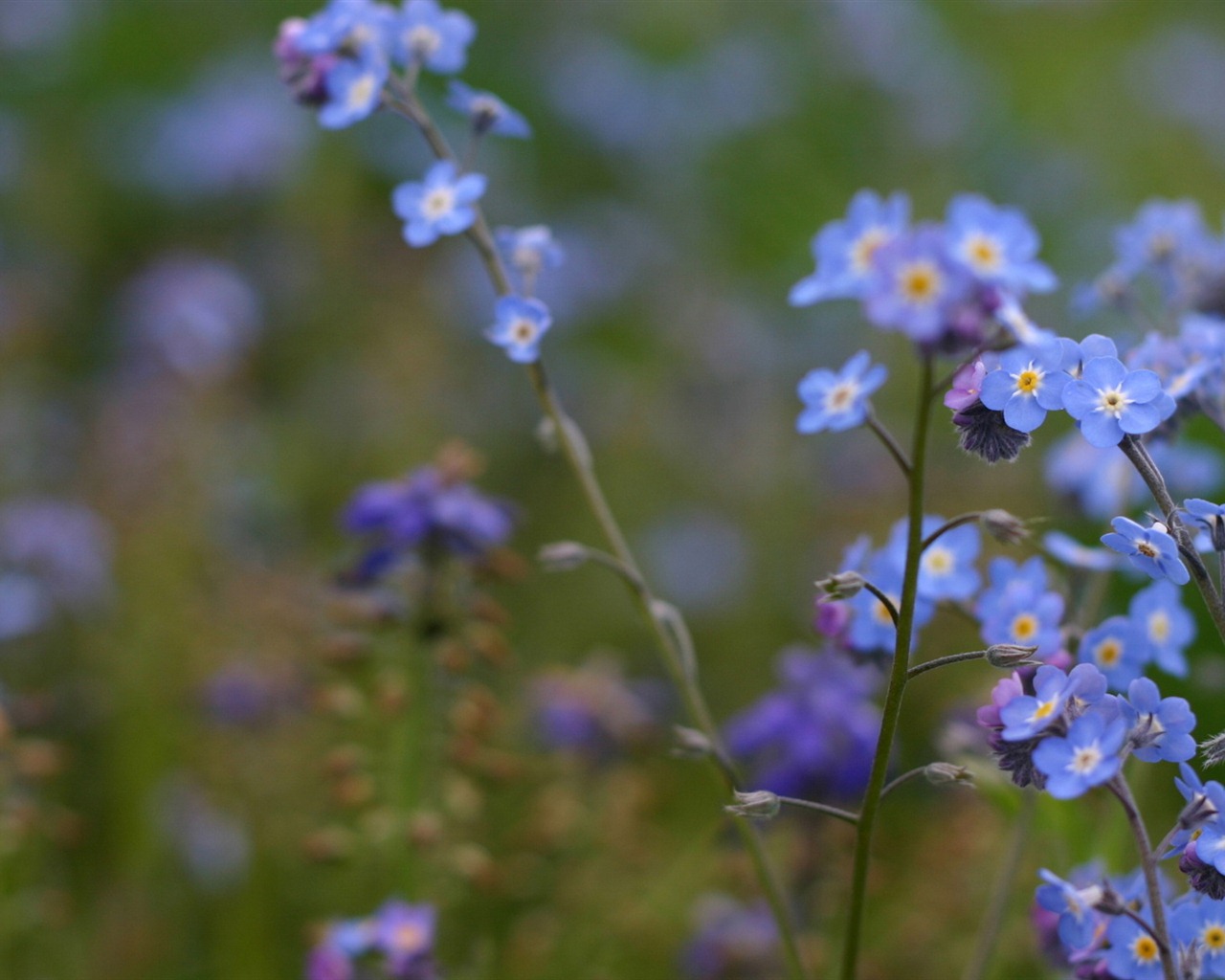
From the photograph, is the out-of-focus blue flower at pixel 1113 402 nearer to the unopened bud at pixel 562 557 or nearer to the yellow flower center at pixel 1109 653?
the yellow flower center at pixel 1109 653

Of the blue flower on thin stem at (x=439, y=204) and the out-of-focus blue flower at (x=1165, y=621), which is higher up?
the blue flower on thin stem at (x=439, y=204)

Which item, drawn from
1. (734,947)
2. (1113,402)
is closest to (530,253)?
(1113,402)

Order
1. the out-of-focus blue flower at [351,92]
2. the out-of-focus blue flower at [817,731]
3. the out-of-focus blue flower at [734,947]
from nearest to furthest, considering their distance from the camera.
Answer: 1. the out-of-focus blue flower at [351,92]
2. the out-of-focus blue flower at [817,731]
3. the out-of-focus blue flower at [734,947]

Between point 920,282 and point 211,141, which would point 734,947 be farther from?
point 211,141

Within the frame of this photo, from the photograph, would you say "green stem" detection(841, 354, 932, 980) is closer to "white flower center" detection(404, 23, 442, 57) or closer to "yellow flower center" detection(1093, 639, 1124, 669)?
"yellow flower center" detection(1093, 639, 1124, 669)

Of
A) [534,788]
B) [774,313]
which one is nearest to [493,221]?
[774,313]

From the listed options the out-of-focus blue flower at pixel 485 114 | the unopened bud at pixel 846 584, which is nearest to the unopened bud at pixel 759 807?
the unopened bud at pixel 846 584

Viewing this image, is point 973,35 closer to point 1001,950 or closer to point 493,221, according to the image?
point 493,221

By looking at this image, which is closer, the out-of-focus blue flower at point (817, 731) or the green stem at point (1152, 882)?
the green stem at point (1152, 882)
